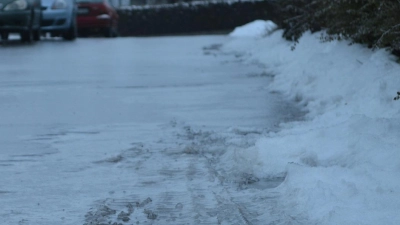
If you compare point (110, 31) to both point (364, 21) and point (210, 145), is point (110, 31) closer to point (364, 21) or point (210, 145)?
point (364, 21)

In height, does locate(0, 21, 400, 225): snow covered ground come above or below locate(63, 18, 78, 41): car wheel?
above

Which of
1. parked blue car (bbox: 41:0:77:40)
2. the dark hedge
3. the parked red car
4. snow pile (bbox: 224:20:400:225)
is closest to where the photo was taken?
snow pile (bbox: 224:20:400:225)

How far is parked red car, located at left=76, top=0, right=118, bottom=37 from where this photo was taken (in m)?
29.5

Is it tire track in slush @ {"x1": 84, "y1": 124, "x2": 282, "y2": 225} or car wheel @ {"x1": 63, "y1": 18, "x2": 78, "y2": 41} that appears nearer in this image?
tire track in slush @ {"x1": 84, "y1": 124, "x2": 282, "y2": 225}

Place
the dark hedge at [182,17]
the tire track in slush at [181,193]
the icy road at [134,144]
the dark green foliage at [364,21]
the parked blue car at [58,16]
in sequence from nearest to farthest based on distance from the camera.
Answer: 1. the tire track in slush at [181,193]
2. the icy road at [134,144]
3. the dark green foliage at [364,21]
4. the parked blue car at [58,16]
5. the dark hedge at [182,17]

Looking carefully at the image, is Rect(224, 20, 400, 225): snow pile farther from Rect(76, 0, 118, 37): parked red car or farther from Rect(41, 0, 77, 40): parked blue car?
Rect(76, 0, 118, 37): parked red car

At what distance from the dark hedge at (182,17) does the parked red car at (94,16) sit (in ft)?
47.0

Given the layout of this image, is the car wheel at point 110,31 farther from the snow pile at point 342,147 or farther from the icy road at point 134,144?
the snow pile at point 342,147

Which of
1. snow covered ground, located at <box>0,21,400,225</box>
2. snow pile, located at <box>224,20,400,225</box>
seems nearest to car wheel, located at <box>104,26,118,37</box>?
snow covered ground, located at <box>0,21,400,225</box>

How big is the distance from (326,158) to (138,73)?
8.77 metres

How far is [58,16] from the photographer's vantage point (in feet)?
86.6

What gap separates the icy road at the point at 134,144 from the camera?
5785 millimetres

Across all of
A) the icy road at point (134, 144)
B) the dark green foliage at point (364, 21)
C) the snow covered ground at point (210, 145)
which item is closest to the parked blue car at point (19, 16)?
the icy road at point (134, 144)

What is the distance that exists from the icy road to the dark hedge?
2986cm
